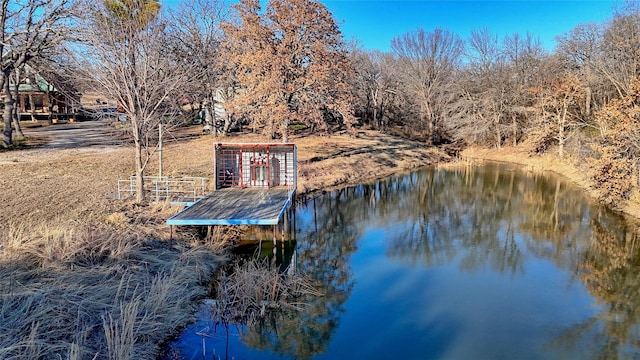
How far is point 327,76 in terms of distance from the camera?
2053 centimetres

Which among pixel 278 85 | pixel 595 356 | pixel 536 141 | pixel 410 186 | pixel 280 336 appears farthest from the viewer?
pixel 536 141

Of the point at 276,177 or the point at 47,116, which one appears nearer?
the point at 276,177

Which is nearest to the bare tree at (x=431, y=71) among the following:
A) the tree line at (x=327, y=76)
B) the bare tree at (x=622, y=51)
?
the tree line at (x=327, y=76)

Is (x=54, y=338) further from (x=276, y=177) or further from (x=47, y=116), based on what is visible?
(x=47, y=116)

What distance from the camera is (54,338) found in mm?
6723

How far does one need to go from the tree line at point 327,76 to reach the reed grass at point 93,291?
4264 millimetres

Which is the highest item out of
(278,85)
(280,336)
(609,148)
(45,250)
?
(278,85)

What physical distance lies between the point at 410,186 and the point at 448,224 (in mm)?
8353

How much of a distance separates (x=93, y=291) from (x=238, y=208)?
5215 mm

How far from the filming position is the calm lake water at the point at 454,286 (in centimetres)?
805

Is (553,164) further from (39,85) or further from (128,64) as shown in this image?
(39,85)

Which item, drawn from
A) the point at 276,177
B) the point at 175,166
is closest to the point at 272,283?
the point at 276,177

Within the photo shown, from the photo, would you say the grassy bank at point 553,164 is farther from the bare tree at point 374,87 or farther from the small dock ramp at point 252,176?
the small dock ramp at point 252,176

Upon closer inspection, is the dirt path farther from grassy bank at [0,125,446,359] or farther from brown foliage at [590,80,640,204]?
brown foliage at [590,80,640,204]
